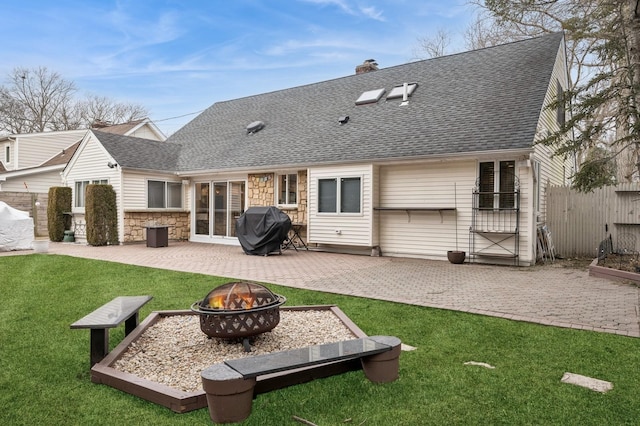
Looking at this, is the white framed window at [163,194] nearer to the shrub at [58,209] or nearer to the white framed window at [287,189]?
the shrub at [58,209]

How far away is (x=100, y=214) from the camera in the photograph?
14016mm

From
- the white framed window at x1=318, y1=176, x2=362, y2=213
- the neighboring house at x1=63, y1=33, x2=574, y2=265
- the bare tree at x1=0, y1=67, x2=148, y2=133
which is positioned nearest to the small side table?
the neighboring house at x1=63, y1=33, x2=574, y2=265

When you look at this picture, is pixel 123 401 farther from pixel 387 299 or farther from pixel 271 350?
pixel 387 299

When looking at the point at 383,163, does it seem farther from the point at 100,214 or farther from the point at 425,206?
the point at 100,214

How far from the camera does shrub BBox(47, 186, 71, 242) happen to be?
15.5 m

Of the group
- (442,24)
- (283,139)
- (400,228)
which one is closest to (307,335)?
(400,228)

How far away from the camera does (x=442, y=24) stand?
22.5m

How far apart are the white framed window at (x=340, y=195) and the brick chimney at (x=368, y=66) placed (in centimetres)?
691

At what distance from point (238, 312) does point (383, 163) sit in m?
8.24

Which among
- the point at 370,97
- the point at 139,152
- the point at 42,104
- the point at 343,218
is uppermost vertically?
Result: the point at 42,104

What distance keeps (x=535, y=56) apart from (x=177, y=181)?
12.6 meters

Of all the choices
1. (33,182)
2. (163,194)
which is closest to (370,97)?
(163,194)

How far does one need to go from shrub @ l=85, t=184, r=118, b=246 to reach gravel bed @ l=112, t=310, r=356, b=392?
1063 cm

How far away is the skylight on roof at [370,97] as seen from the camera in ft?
45.7
